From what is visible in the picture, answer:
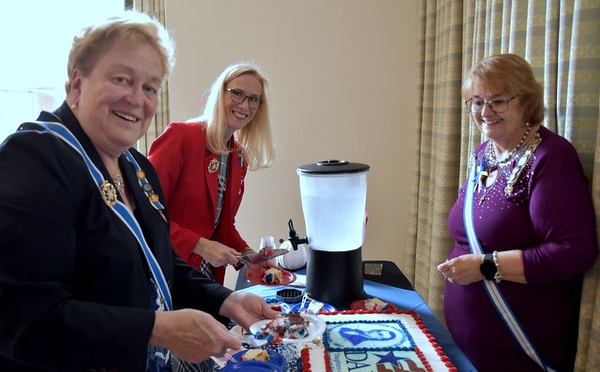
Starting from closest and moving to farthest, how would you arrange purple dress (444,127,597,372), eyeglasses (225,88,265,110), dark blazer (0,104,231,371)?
dark blazer (0,104,231,371)
purple dress (444,127,597,372)
eyeglasses (225,88,265,110)

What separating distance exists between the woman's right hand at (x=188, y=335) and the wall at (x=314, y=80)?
2.13 meters

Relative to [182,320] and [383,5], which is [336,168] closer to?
[182,320]

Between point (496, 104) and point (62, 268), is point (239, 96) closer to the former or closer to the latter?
point (496, 104)

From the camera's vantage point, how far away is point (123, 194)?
3.05 feet

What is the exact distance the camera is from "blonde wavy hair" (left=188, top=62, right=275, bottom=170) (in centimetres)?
171

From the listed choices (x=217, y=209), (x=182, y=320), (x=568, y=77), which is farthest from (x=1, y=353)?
(x=568, y=77)

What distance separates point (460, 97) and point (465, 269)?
1217 mm

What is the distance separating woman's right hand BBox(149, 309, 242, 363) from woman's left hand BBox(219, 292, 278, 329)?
268mm

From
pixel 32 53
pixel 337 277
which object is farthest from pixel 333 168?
pixel 32 53

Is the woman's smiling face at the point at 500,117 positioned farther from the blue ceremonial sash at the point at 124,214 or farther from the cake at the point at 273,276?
the blue ceremonial sash at the point at 124,214

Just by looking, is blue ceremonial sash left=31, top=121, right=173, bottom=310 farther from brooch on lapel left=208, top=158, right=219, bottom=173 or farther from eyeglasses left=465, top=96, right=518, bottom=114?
eyeglasses left=465, top=96, right=518, bottom=114

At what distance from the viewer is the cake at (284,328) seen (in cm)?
107

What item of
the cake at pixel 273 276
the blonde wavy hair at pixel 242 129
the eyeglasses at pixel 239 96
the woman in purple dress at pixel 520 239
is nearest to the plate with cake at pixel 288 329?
the cake at pixel 273 276

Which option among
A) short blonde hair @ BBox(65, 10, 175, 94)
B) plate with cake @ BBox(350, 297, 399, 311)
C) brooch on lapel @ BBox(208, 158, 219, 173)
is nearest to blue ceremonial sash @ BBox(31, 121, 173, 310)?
short blonde hair @ BBox(65, 10, 175, 94)
